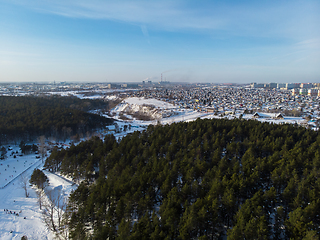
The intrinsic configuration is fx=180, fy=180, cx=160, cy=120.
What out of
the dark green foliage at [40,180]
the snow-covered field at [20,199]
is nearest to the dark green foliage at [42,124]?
the snow-covered field at [20,199]

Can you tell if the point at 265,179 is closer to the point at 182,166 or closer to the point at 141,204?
the point at 182,166

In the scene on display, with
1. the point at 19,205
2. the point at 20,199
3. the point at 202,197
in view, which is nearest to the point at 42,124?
the point at 20,199

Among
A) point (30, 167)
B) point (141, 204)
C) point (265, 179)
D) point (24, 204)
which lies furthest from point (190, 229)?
point (30, 167)

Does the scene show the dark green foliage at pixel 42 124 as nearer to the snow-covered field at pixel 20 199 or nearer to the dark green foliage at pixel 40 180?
the snow-covered field at pixel 20 199

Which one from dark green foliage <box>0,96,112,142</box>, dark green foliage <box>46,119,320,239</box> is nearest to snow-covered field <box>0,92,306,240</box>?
dark green foliage <box>46,119,320,239</box>

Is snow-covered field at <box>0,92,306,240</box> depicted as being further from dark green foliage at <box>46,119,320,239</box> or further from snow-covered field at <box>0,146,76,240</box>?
dark green foliage at <box>46,119,320,239</box>

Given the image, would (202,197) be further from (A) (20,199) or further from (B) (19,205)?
(A) (20,199)
